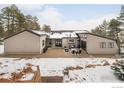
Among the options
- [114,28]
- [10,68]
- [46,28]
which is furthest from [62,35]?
[10,68]

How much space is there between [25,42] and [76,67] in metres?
0.71

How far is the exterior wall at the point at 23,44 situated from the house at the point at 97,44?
56 centimetres

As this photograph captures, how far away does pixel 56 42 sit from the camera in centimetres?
272

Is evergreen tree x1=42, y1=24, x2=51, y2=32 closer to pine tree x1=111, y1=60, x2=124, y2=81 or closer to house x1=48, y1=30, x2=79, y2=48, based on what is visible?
house x1=48, y1=30, x2=79, y2=48

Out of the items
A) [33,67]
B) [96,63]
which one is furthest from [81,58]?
[33,67]

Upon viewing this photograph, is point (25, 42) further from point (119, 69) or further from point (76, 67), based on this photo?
point (119, 69)

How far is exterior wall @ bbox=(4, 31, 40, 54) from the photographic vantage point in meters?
2.67

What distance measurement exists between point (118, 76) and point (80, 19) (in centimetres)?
84

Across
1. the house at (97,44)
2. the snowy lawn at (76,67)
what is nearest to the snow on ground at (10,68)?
the snowy lawn at (76,67)

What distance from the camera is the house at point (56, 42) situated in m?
2.64

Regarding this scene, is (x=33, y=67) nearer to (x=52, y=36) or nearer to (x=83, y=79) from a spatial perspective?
(x=52, y=36)

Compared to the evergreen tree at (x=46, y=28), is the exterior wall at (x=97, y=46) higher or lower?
lower

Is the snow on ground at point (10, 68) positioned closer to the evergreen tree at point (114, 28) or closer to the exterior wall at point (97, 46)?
the exterior wall at point (97, 46)

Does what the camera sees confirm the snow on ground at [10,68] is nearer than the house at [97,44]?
No
